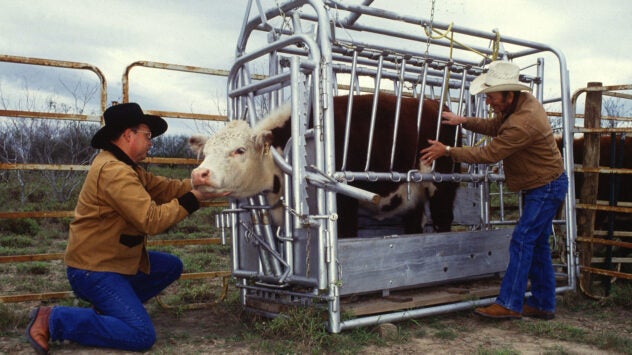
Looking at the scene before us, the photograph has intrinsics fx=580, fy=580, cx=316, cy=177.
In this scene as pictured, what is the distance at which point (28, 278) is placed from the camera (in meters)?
6.71

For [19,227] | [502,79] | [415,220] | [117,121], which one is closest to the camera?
[117,121]

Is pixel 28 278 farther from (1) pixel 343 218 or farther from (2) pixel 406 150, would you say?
(2) pixel 406 150

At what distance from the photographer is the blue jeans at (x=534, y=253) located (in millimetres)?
4785

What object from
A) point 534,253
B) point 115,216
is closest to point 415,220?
point 534,253

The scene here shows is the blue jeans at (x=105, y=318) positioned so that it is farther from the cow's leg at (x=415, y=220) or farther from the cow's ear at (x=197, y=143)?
the cow's leg at (x=415, y=220)

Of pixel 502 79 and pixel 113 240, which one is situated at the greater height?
pixel 502 79

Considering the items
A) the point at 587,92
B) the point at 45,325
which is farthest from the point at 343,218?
the point at 587,92

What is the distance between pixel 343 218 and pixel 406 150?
109 centimetres

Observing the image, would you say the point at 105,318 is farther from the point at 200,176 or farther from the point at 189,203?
the point at 200,176

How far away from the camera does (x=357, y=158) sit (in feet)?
17.8

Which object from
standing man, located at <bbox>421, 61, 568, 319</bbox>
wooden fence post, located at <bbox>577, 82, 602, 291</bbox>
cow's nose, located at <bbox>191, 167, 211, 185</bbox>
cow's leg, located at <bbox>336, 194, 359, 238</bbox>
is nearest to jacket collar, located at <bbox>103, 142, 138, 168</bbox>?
cow's nose, located at <bbox>191, 167, 211, 185</bbox>

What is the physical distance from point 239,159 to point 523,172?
2.42m

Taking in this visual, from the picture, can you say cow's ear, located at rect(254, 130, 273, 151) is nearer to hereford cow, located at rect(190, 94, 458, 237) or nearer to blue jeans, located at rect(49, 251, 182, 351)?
hereford cow, located at rect(190, 94, 458, 237)

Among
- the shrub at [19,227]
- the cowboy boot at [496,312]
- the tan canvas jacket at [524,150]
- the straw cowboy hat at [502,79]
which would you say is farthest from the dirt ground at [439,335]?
the shrub at [19,227]
